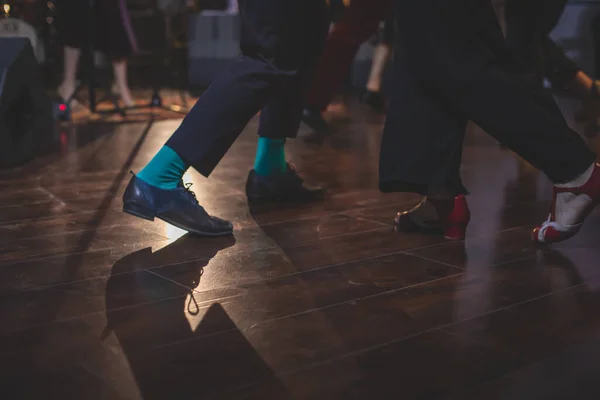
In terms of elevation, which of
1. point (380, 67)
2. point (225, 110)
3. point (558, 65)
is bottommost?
point (380, 67)

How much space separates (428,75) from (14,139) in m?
1.55

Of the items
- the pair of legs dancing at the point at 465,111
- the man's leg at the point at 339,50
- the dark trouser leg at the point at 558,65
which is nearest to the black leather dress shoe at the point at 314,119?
the man's leg at the point at 339,50

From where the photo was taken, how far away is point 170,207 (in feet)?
4.96

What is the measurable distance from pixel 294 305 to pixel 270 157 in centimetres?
79

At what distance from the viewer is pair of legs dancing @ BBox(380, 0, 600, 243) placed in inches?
53.4

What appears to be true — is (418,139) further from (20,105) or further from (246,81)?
(20,105)

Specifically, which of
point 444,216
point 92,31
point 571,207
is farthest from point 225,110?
point 92,31

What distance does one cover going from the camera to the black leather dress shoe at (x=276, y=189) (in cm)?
187

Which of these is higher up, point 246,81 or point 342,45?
point 246,81

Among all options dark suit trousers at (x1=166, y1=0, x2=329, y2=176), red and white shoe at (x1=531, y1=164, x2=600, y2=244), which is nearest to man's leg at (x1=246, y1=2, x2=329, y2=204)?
dark suit trousers at (x1=166, y1=0, x2=329, y2=176)

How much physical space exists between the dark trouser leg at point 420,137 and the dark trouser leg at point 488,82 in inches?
2.4

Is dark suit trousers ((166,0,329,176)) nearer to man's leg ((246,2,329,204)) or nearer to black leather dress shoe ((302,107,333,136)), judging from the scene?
man's leg ((246,2,329,204))

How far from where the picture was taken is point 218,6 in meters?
7.33

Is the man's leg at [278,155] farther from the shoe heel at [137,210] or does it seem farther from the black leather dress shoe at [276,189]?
the shoe heel at [137,210]
